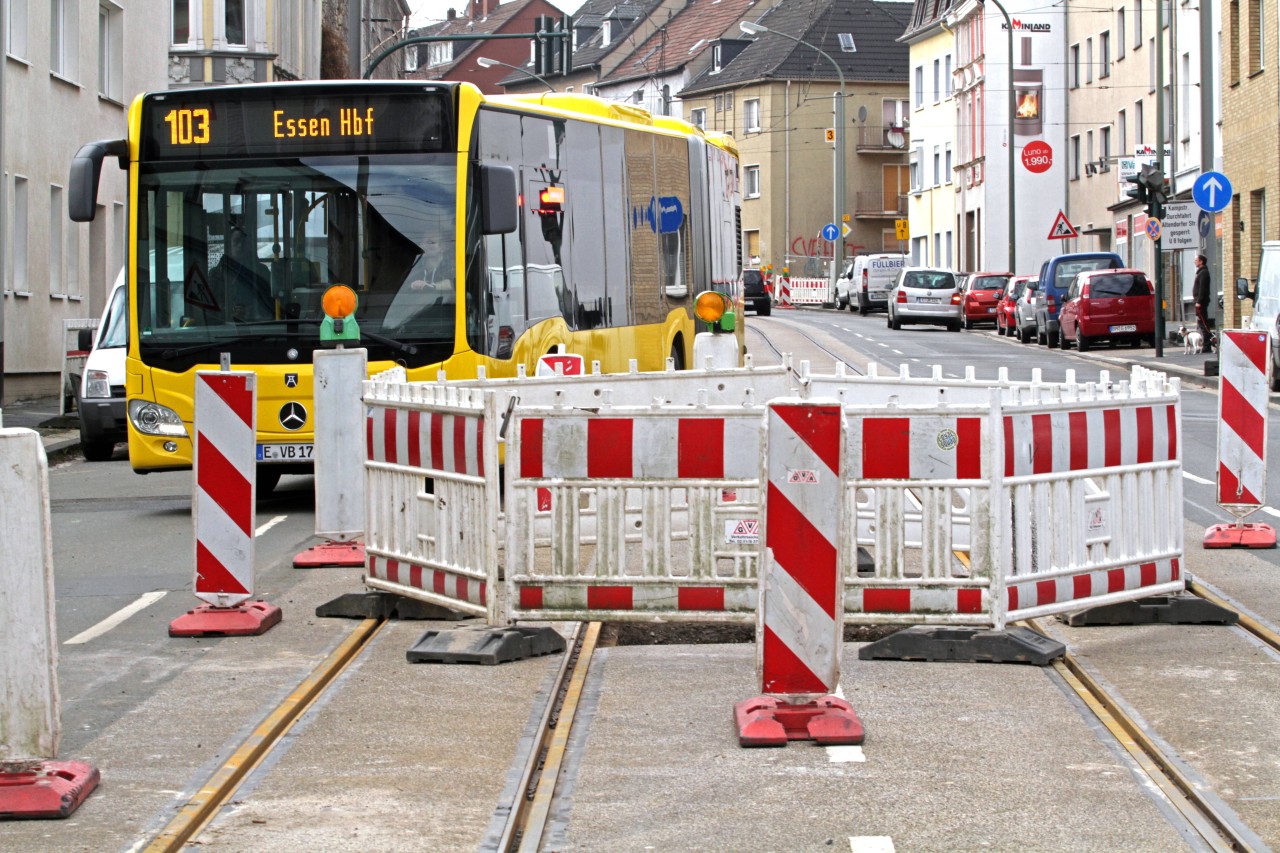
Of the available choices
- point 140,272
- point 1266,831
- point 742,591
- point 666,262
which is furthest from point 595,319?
point 1266,831

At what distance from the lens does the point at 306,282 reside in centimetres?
1479

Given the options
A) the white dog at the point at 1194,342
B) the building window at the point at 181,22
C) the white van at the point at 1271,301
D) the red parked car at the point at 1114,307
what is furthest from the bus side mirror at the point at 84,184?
the building window at the point at 181,22

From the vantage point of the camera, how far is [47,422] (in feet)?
83.4

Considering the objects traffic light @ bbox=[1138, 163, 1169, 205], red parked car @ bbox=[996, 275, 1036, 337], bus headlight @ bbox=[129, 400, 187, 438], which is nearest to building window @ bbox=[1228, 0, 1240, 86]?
traffic light @ bbox=[1138, 163, 1169, 205]

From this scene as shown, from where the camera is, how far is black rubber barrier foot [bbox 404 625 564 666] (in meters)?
8.30

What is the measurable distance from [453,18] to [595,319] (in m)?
120

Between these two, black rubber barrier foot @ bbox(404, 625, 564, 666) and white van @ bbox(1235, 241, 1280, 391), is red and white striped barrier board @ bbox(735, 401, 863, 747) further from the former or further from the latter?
white van @ bbox(1235, 241, 1280, 391)

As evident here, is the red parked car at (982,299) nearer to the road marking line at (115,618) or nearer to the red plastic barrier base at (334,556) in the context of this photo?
the red plastic barrier base at (334,556)

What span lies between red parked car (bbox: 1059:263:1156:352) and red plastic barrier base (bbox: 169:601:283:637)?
3467 centimetres

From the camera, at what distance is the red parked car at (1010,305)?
168 ft

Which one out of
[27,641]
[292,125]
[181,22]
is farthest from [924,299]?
[27,641]

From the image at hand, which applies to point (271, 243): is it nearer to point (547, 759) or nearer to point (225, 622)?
point (225, 622)

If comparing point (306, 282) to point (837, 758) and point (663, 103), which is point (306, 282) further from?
point (663, 103)

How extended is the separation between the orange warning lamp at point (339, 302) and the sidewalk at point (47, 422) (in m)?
6.89
